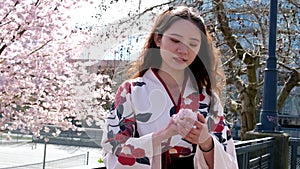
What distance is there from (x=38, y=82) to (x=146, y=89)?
8549mm

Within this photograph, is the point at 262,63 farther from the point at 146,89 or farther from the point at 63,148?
the point at 63,148

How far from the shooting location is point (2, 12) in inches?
332

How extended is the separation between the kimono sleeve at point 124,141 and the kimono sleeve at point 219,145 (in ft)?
0.52

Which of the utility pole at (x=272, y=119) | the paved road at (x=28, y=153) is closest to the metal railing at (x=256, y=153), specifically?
the utility pole at (x=272, y=119)

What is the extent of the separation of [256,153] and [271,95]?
7.19 ft

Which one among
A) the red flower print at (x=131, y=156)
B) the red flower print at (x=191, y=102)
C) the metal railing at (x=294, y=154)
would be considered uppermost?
the red flower print at (x=191, y=102)

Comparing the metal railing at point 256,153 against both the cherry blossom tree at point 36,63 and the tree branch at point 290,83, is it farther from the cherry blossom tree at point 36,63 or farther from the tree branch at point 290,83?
the tree branch at point 290,83

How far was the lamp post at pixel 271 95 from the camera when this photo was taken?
6975 mm

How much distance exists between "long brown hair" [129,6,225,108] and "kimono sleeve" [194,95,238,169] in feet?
0.25

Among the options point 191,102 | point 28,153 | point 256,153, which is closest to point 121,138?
point 191,102

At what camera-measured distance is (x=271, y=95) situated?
707 centimetres

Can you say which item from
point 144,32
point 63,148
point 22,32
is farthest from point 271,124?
point 63,148

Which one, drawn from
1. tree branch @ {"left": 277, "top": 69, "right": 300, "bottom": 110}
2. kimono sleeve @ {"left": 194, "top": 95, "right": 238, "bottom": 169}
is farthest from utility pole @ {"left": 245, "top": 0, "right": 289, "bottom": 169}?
kimono sleeve @ {"left": 194, "top": 95, "right": 238, "bottom": 169}

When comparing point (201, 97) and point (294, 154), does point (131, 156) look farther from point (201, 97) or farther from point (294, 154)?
point (294, 154)
